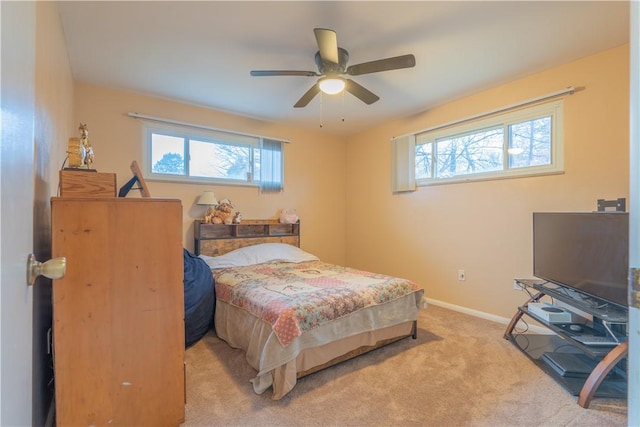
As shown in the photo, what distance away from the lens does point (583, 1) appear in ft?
6.30

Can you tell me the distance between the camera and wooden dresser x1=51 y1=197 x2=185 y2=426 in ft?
4.20

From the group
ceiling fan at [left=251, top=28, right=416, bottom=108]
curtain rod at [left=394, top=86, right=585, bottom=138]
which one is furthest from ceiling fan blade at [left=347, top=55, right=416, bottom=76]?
curtain rod at [left=394, top=86, right=585, bottom=138]

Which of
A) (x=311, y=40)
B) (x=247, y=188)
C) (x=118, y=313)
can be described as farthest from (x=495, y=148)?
(x=118, y=313)

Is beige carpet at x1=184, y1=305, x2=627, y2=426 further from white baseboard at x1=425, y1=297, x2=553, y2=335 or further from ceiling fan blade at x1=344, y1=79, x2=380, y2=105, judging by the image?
ceiling fan blade at x1=344, y1=79, x2=380, y2=105

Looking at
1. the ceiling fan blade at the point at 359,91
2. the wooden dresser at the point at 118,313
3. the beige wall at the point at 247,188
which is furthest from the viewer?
the beige wall at the point at 247,188

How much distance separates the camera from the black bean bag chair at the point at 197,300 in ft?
8.39

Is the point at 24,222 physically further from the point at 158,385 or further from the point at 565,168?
the point at 565,168

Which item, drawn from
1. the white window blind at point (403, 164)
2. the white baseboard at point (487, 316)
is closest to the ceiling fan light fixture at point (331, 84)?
the white window blind at point (403, 164)

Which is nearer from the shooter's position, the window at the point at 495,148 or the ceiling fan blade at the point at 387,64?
the ceiling fan blade at the point at 387,64

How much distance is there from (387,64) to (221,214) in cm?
263

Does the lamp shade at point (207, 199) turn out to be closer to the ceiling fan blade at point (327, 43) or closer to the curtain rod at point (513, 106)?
the ceiling fan blade at point (327, 43)

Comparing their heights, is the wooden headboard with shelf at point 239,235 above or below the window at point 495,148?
below

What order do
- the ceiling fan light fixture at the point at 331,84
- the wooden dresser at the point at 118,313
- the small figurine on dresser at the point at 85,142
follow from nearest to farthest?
the wooden dresser at the point at 118,313, the small figurine on dresser at the point at 85,142, the ceiling fan light fixture at the point at 331,84

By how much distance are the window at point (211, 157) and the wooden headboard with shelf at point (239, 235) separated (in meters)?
0.56
